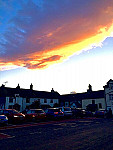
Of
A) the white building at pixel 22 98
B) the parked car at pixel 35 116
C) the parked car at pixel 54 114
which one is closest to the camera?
the parked car at pixel 35 116

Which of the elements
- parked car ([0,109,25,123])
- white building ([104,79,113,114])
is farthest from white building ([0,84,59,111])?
parked car ([0,109,25,123])

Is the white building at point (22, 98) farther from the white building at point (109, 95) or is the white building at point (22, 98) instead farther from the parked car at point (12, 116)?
the parked car at point (12, 116)

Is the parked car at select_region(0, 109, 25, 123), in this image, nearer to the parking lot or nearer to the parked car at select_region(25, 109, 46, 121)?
the parked car at select_region(25, 109, 46, 121)

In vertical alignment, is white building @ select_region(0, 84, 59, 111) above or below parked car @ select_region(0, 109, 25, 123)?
above

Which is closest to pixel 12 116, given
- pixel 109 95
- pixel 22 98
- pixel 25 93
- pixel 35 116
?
pixel 35 116

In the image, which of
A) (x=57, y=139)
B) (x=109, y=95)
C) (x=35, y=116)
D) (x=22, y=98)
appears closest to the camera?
(x=57, y=139)

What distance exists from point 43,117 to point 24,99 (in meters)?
27.8

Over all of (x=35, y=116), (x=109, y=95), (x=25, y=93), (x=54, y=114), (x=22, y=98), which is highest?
(x=25, y=93)

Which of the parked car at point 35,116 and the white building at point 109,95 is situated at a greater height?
the white building at point 109,95

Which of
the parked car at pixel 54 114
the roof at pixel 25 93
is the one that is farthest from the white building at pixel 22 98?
the parked car at pixel 54 114

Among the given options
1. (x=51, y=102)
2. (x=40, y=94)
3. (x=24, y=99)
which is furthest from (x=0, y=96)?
(x=51, y=102)

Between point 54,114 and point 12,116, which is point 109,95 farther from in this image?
point 12,116

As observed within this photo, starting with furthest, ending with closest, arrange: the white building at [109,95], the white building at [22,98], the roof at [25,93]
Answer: the roof at [25,93] < the white building at [22,98] < the white building at [109,95]

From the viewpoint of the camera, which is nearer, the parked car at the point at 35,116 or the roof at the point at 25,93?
the parked car at the point at 35,116
